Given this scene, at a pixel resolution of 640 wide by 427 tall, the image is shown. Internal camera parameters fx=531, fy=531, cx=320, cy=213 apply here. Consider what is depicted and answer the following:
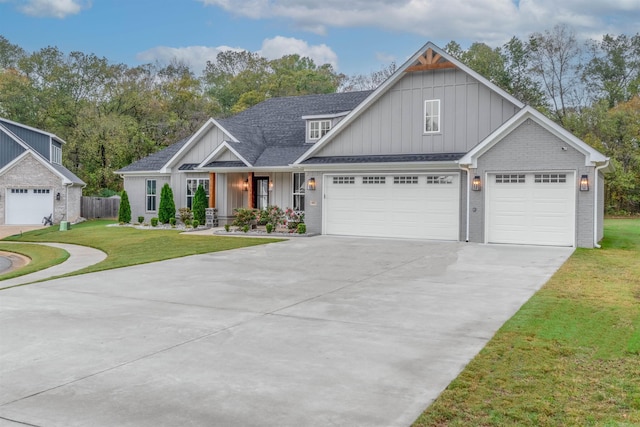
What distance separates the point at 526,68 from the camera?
129 ft

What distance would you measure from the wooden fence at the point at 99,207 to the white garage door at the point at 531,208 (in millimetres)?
22397

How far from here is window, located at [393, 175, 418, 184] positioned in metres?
17.0

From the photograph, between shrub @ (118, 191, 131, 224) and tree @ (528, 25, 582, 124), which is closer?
shrub @ (118, 191, 131, 224)

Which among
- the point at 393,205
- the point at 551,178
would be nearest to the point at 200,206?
the point at 393,205

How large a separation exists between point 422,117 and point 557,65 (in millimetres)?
27588

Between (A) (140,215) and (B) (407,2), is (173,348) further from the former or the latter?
(B) (407,2)

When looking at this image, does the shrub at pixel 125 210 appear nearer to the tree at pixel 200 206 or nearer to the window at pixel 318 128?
the tree at pixel 200 206

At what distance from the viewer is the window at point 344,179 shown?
18.0 metres

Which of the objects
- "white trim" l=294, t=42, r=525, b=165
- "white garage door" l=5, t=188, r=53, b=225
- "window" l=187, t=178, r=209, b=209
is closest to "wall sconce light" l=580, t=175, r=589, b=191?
"white trim" l=294, t=42, r=525, b=165

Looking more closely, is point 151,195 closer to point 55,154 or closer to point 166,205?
point 166,205

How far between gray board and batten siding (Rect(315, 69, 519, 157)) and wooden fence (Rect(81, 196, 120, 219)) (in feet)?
56.5

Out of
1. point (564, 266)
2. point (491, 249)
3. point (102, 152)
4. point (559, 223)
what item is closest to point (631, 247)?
point (559, 223)

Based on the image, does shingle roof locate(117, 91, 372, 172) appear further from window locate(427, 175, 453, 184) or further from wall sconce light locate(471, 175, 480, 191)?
wall sconce light locate(471, 175, 480, 191)

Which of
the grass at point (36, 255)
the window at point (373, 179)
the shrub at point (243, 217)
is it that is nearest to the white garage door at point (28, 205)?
the grass at point (36, 255)
